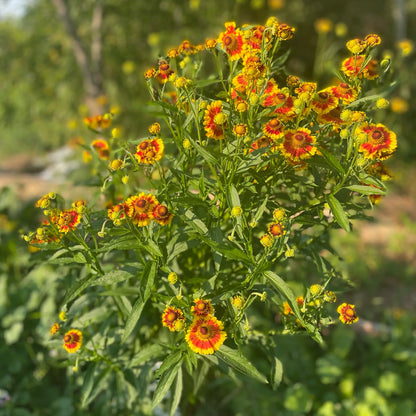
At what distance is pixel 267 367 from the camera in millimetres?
2305

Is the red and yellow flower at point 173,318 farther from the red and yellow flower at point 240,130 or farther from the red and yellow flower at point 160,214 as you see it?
the red and yellow flower at point 240,130

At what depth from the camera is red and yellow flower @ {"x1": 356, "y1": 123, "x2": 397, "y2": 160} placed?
1.04 m

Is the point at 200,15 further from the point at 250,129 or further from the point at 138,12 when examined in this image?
the point at 250,129

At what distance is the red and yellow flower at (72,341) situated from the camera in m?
1.30

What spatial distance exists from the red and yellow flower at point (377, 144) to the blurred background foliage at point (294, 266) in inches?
9.0

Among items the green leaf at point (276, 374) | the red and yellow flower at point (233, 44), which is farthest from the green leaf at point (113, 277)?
the red and yellow flower at point (233, 44)

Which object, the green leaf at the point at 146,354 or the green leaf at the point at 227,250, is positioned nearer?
the green leaf at the point at 227,250

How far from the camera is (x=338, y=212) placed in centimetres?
112

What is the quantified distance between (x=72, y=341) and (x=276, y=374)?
668 mm

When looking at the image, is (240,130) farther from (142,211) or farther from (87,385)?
(87,385)

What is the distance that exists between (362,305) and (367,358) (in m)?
0.73

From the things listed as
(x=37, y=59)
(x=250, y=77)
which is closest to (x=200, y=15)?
(x=37, y=59)

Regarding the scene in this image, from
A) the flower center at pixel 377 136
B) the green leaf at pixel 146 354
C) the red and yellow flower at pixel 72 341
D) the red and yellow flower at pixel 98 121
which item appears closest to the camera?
the flower center at pixel 377 136

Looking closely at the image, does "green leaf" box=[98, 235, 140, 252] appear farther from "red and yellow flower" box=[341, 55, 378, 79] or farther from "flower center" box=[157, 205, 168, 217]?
"red and yellow flower" box=[341, 55, 378, 79]
